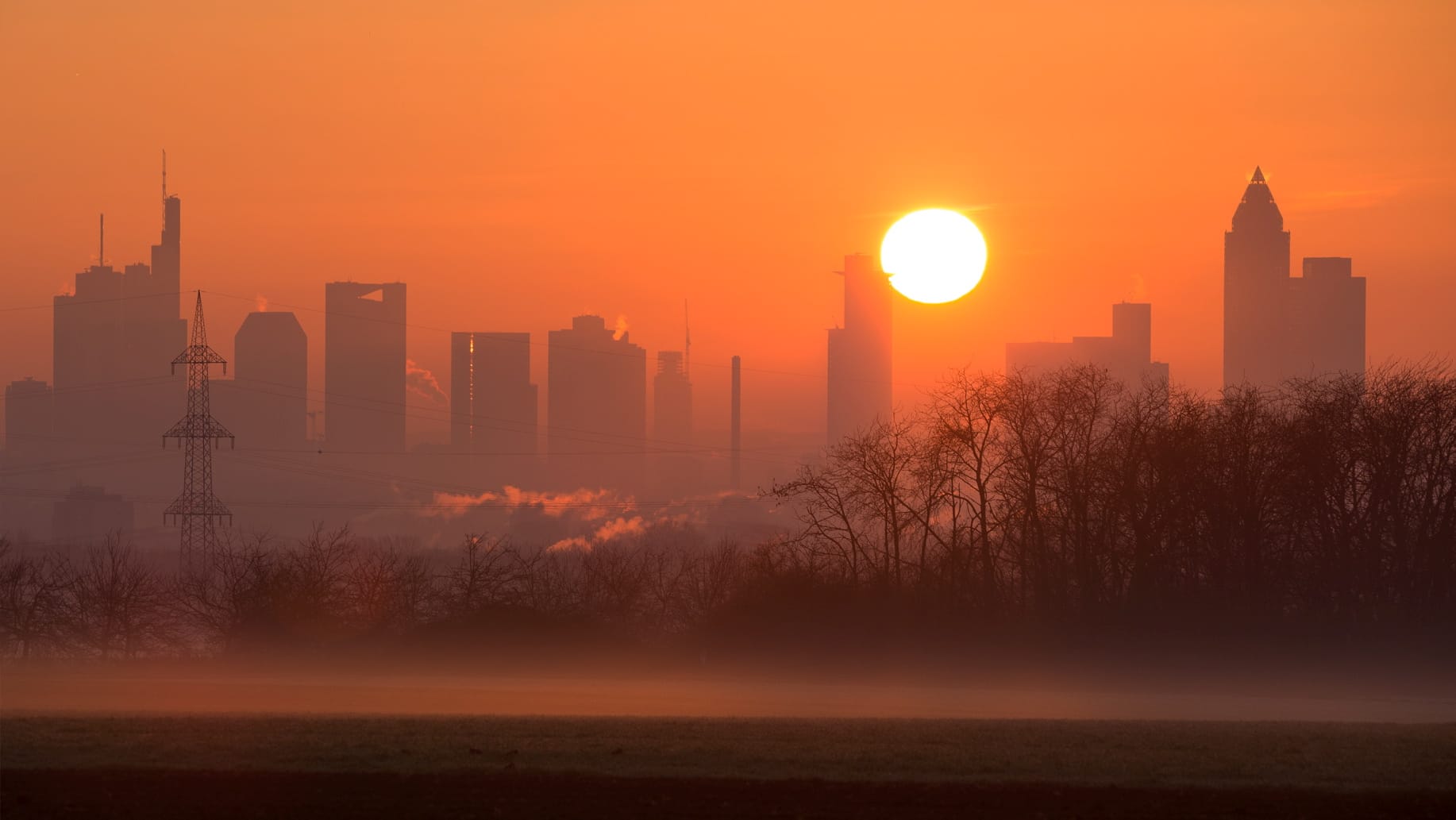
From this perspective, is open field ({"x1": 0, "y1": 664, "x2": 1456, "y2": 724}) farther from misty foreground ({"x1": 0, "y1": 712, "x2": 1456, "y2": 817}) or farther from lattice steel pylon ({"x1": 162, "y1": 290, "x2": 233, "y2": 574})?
lattice steel pylon ({"x1": 162, "y1": 290, "x2": 233, "y2": 574})

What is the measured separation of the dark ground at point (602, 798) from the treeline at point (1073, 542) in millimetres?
25430

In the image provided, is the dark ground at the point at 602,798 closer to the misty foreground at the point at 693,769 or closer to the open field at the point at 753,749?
the misty foreground at the point at 693,769

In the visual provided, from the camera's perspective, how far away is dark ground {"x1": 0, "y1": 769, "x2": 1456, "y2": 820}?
17.8m

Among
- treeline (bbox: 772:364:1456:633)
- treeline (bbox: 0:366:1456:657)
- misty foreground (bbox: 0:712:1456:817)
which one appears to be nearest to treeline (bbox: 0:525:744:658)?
treeline (bbox: 0:366:1456:657)

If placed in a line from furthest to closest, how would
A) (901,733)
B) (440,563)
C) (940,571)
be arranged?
(440,563) → (940,571) → (901,733)

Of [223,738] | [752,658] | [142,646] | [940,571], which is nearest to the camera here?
[223,738]

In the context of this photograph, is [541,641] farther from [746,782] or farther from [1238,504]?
[746,782]

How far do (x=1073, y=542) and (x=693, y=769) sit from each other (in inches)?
1124

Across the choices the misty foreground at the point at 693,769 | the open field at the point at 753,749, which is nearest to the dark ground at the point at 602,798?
the misty foreground at the point at 693,769

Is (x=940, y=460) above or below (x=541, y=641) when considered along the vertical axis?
above

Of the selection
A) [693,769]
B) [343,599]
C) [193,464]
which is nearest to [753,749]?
[693,769]

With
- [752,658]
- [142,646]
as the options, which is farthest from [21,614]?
[752,658]

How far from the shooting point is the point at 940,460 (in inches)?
1938

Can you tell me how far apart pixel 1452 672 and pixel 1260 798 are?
2616cm
